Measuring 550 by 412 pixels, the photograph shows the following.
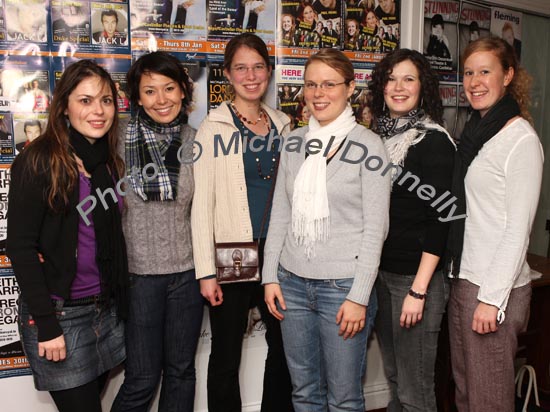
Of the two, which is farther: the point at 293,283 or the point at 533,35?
the point at 533,35

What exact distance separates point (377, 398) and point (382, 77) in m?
1.68

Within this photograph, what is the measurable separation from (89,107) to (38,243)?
1.52 feet

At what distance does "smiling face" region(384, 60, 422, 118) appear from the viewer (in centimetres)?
174

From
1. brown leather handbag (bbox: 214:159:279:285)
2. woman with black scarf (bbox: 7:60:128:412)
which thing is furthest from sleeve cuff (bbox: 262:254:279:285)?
woman with black scarf (bbox: 7:60:128:412)

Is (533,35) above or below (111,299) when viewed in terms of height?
above

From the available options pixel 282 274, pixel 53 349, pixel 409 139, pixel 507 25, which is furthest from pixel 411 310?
pixel 507 25

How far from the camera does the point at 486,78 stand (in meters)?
1.67

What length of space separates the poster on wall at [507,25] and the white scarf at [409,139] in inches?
53.9

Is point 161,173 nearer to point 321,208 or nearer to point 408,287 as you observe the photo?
point 321,208

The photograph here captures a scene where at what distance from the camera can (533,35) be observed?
2.92 meters

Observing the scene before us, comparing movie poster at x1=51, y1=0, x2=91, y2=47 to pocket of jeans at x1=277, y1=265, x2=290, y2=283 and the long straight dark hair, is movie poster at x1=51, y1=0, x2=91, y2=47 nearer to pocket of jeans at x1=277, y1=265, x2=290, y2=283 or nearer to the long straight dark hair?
the long straight dark hair

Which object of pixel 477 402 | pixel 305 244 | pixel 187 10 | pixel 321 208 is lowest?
pixel 477 402

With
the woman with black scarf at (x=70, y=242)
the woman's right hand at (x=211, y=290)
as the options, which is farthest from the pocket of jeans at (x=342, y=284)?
the woman with black scarf at (x=70, y=242)

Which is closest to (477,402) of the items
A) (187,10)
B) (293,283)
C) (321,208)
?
(293,283)
